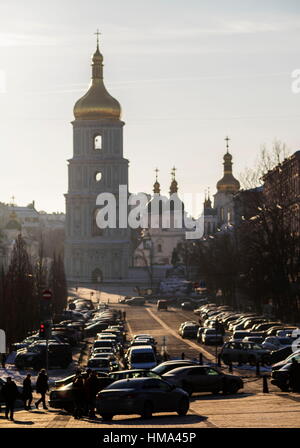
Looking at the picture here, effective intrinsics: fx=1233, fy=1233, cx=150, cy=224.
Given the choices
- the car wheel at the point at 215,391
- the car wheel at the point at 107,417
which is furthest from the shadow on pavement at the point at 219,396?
the car wheel at the point at 107,417

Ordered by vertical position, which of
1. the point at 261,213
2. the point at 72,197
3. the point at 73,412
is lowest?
the point at 73,412

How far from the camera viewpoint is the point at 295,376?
1469 inches

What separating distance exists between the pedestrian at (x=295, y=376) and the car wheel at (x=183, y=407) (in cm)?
633

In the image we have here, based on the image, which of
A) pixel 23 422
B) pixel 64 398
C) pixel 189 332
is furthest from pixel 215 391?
pixel 189 332

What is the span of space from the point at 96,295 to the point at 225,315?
5534 centimetres

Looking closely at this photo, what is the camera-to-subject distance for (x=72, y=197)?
168m

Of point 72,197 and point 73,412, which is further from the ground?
point 72,197

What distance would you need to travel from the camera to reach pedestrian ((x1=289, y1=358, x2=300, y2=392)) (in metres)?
37.1

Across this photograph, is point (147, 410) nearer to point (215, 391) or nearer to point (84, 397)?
point (84, 397)

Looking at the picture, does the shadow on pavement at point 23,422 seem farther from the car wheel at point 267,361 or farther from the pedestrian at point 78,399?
the car wheel at point 267,361

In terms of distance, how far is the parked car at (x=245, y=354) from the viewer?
161 feet

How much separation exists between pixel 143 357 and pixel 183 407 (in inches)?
600
